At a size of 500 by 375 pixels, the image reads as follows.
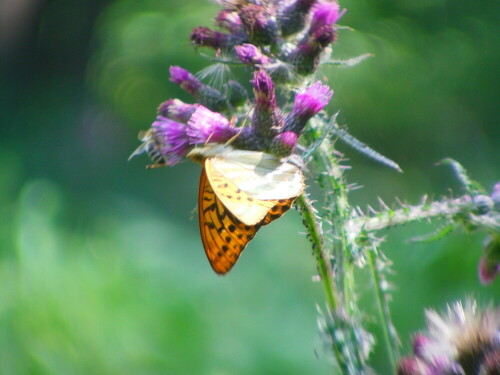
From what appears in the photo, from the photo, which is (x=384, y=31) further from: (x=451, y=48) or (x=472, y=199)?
(x=472, y=199)

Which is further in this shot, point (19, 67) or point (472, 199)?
point (19, 67)

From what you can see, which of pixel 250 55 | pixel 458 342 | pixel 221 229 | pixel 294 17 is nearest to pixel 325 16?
→ pixel 294 17

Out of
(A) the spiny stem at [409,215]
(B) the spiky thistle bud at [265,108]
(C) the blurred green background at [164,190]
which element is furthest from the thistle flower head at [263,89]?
(C) the blurred green background at [164,190]

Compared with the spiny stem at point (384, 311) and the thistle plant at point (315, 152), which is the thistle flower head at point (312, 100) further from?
the spiny stem at point (384, 311)

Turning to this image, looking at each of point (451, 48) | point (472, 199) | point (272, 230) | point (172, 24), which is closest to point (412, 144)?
point (451, 48)

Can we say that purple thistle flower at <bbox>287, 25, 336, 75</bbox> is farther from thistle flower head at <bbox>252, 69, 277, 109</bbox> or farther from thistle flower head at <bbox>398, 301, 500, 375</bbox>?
thistle flower head at <bbox>398, 301, 500, 375</bbox>
